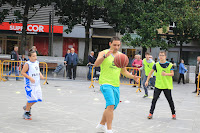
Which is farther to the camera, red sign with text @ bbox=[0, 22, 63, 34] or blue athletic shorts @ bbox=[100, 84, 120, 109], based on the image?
red sign with text @ bbox=[0, 22, 63, 34]

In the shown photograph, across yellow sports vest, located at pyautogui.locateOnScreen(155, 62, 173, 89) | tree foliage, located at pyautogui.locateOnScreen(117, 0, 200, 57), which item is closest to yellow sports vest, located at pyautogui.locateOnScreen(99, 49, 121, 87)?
yellow sports vest, located at pyautogui.locateOnScreen(155, 62, 173, 89)

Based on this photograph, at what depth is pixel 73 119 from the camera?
7293 millimetres

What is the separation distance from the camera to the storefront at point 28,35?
1235 inches

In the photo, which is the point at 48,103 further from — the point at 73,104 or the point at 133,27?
the point at 133,27

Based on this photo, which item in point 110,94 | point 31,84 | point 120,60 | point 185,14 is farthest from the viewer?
point 185,14

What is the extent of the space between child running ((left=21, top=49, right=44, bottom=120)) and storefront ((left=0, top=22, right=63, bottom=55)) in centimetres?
2471

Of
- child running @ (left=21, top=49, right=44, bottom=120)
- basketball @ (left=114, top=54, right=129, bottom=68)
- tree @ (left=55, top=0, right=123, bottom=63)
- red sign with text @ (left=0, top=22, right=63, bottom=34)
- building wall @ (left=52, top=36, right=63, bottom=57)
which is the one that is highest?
tree @ (left=55, top=0, right=123, bottom=63)

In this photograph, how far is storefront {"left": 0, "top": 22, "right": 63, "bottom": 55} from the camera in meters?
31.4

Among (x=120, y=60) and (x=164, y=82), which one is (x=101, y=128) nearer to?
(x=120, y=60)

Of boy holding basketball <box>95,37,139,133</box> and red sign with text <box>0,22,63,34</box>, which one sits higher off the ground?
red sign with text <box>0,22,63,34</box>

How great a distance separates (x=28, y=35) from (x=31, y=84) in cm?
2693

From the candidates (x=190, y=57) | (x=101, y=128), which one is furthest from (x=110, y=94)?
(x=190, y=57)

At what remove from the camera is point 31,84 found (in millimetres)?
7133

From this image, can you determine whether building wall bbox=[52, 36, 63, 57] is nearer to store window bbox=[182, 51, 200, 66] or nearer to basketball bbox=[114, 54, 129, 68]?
store window bbox=[182, 51, 200, 66]
